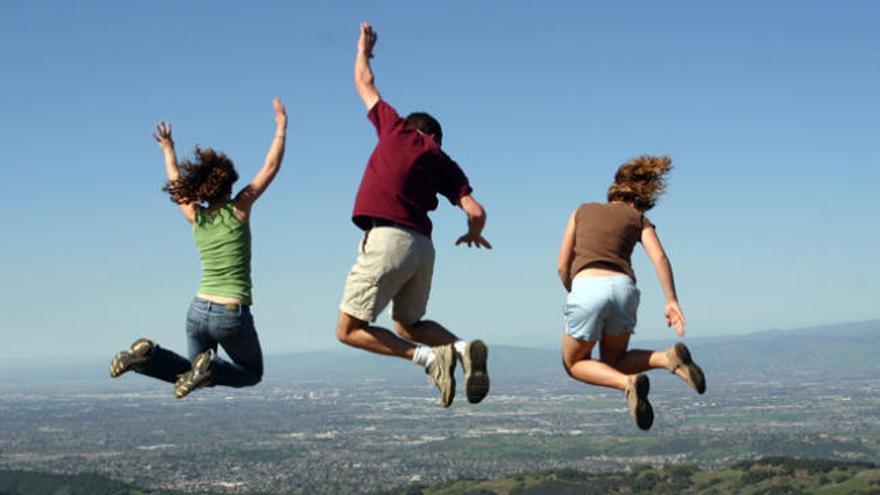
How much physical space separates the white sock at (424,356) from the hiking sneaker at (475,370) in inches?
17.9

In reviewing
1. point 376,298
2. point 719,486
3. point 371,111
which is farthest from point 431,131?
point 719,486

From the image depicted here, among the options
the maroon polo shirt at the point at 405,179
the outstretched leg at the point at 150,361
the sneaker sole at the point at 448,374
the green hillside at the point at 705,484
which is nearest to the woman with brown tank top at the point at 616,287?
the sneaker sole at the point at 448,374

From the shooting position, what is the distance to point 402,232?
11.0 m

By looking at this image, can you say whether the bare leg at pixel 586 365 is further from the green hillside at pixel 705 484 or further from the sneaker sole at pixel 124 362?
the green hillside at pixel 705 484

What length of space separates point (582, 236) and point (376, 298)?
2427 millimetres

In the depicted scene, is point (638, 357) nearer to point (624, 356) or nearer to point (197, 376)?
point (624, 356)

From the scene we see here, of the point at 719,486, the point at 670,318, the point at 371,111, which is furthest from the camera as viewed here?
the point at 719,486

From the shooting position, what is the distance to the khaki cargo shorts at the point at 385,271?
35.8 feet

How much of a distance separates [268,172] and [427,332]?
258 centimetres

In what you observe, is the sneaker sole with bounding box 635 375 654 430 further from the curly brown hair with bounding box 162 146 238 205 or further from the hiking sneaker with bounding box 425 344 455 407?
the curly brown hair with bounding box 162 146 238 205

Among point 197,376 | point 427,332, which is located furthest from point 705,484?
point 197,376

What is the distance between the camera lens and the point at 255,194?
11664 mm

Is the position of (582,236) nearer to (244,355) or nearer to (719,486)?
(244,355)

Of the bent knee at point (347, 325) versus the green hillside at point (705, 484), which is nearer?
the bent knee at point (347, 325)
